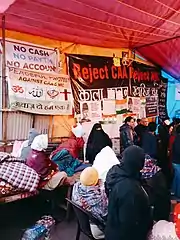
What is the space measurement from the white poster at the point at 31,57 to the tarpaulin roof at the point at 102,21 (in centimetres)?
27

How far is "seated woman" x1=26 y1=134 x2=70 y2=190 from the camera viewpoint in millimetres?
3752

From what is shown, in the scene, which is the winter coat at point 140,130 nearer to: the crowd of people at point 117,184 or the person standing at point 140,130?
the person standing at point 140,130

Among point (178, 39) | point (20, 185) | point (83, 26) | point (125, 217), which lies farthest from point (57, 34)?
point (125, 217)

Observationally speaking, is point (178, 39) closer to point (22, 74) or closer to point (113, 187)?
point (22, 74)

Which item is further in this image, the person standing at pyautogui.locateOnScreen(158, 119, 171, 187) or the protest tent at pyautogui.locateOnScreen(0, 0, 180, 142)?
the person standing at pyautogui.locateOnScreen(158, 119, 171, 187)

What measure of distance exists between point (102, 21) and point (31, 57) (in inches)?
65.6

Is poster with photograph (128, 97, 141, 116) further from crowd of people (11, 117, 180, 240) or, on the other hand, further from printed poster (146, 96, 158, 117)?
crowd of people (11, 117, 180, 240)

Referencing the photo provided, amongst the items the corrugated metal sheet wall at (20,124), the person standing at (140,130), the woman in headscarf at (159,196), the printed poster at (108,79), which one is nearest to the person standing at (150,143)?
the person standing at (140,130)

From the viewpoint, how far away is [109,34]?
5.05 meters

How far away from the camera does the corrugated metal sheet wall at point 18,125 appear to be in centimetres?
511

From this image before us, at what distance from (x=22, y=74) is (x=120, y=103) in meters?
2.37

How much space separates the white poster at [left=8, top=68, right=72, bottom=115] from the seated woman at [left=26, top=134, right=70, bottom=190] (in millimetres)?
1476

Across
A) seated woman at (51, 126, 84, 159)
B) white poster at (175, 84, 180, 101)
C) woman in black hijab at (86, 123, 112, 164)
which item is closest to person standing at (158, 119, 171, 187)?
woman in black hijab at (86, 123, 112, 164)

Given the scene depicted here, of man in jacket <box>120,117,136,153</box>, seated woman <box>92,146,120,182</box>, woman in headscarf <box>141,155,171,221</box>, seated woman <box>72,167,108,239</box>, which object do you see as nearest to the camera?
seated woman <box>72,167,108,239</box>
